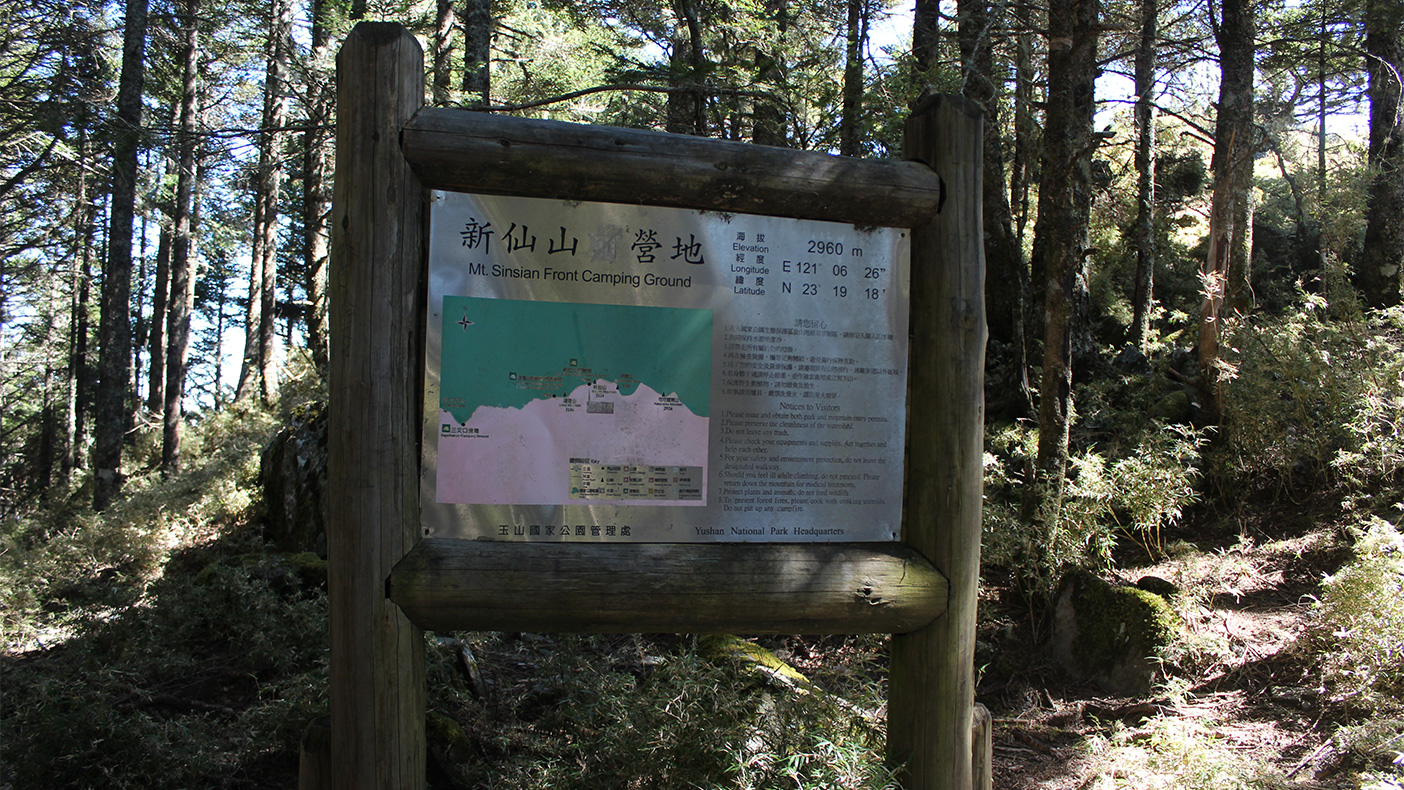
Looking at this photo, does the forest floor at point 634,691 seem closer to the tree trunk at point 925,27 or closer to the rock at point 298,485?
the rock at point 298,485

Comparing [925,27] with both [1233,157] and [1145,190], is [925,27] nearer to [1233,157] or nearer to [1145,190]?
[1233,157]

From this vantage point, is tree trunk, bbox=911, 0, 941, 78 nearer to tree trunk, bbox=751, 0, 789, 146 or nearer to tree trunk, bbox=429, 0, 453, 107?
tree trunk, bbox=751, 0, 789, 146

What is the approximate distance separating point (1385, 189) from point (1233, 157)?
5.03 meters

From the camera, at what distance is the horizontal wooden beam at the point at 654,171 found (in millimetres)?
2365

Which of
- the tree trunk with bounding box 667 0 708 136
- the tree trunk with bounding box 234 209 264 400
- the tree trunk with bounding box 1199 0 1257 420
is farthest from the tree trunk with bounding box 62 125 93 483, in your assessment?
the tree trunk with bounding box 1199 0 1257 420

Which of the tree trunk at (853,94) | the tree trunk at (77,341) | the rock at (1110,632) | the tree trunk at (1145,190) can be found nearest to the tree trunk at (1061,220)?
the rock at (1110,632)

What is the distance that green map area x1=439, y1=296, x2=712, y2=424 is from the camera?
2414 mm

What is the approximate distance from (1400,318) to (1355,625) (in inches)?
139

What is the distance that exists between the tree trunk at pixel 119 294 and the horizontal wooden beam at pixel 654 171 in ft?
38.9

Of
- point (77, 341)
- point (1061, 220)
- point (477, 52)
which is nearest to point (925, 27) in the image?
point (1061, 220)

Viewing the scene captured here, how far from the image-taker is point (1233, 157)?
25.8ft

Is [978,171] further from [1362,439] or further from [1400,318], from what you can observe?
[1400,318]

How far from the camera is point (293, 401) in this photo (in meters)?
10.3

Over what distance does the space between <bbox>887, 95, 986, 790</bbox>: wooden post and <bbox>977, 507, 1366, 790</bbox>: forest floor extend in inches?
55.1
